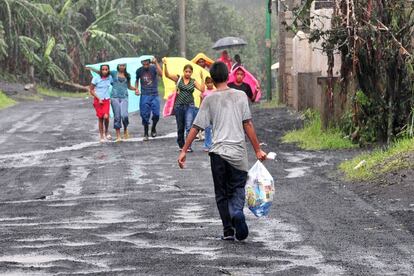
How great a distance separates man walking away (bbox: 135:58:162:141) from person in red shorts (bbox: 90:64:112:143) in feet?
2.03

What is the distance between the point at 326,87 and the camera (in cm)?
2097

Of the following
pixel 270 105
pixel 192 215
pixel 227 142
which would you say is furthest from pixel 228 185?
pixel 270 105

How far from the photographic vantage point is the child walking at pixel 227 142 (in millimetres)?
9938

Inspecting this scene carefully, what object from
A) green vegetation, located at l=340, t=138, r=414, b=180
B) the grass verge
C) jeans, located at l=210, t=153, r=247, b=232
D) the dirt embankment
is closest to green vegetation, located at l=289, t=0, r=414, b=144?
green vegetation, located at l=340, t=138, r=414, b=180

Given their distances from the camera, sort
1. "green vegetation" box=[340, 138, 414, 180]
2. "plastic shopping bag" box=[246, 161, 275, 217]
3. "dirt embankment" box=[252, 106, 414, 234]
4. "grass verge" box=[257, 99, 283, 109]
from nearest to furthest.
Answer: "plastic shopping bag" box=[246, 161, 275, 217], "dirt embankment" box=[252, 106, 414, 234], "green vegetation" box=[340, 138, 414, 180], "grass verge" box=[257, 99, 283, 109]

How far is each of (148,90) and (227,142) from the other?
13070 millimetres

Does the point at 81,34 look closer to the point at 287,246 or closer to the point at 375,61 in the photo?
the point at 375,61

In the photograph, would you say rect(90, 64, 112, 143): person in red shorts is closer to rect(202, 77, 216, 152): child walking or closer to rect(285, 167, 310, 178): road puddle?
rect(202, 77, 216, 152): child walking

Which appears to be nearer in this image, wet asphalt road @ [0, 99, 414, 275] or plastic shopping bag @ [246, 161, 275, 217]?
wet asphalt road @ [0, 99, 414, 275]

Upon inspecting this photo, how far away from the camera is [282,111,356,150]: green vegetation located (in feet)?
64.5

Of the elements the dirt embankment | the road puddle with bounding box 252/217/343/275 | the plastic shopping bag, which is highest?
the plastic shopping bag

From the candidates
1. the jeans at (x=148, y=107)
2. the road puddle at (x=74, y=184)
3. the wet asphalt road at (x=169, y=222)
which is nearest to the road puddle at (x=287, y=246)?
the wet asphalt road at (x=169, y=222)

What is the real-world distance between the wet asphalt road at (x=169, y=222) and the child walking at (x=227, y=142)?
1.13 ft

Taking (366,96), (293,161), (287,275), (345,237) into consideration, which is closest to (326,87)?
(366,96)
